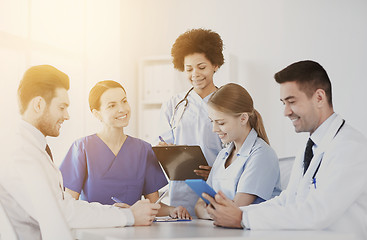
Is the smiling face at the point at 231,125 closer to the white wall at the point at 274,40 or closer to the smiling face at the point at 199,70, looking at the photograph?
the smiling face at the point at 199,70

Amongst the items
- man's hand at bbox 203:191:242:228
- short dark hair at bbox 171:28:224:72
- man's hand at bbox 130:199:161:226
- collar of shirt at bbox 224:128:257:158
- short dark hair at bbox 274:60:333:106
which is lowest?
man's hand at bbox 130:199:161:226

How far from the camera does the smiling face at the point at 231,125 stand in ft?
6.53

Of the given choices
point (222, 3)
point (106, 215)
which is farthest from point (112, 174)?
point (222, 3)

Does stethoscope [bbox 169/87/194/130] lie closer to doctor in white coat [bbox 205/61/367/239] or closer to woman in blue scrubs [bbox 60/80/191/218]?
woman in blue scrubs [bbox 60/80/191/218]

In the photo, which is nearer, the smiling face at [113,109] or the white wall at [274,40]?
the smiling face at [113,109]

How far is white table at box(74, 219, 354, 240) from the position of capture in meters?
1.24

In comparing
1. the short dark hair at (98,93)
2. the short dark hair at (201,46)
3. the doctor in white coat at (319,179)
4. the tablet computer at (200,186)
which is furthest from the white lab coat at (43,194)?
the short dark hair at (201,46)

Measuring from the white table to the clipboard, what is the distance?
1.81 ft

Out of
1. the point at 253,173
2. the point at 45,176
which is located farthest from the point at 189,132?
the point at 45,176

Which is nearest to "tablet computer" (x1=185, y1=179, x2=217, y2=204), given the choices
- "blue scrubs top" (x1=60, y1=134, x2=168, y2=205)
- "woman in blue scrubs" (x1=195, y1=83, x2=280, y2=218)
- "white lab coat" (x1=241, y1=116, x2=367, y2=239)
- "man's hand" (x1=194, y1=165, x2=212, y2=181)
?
"white lab coat" (x1=241, y1=116, x2=367, y2=239)

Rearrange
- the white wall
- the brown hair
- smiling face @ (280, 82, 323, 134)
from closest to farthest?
1. smiling face @ (280, 82, 323, 134)
2. the brown hair
3. the white wall

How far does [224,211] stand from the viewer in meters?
1.51

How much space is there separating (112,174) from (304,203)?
1.06 meters

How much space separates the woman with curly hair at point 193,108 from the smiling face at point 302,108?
80cm
